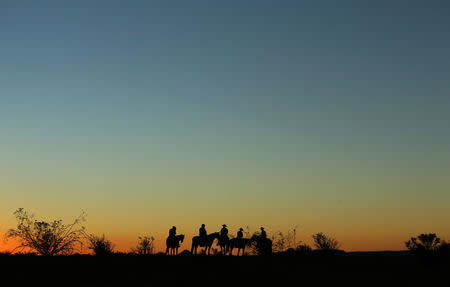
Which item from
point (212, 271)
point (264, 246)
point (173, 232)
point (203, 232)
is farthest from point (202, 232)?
point (212, 271)

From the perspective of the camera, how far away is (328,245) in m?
47.1

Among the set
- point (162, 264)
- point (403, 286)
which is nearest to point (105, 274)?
point (162, 264)

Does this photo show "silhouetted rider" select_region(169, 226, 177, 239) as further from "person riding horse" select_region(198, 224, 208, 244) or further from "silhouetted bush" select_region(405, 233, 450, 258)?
"silhouetted bush" select_region(405, 233, 450, 258)

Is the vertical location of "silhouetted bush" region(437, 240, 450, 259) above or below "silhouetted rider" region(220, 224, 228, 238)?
below

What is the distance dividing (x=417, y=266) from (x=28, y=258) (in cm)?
2786

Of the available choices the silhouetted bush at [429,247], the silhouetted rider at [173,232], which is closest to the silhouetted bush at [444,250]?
the silhouetted bush at [429,247]

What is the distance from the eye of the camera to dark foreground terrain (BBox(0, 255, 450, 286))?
29906 millimetres

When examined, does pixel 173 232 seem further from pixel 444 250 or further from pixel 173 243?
pixel 444 250

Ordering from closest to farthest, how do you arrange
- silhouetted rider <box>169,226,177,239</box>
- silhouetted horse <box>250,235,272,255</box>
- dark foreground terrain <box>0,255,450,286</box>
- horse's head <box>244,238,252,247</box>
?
dark foreground terrain <box>0,255,450,286</box> < silhouetted rider <box>169,226,177,239</box> < silhouetted horse <box>250,235,272,255</box> < horse's head <box>244,238,252,247</box>

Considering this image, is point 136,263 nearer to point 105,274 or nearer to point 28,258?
point 105,274

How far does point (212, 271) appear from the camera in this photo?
32562 millimetres

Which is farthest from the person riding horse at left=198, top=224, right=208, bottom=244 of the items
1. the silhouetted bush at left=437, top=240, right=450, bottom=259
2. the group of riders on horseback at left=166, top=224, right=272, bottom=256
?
the silhouetted bush at left=437, top=240, right=450, bottom=259

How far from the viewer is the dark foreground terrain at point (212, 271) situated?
29.9m

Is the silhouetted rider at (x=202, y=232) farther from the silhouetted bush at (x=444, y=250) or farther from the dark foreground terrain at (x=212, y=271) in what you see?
the silhouetted bush at (x=444, y=250)
